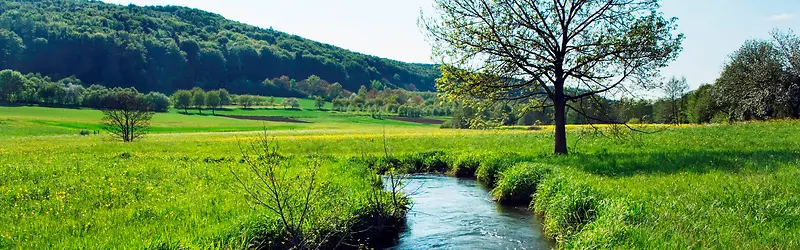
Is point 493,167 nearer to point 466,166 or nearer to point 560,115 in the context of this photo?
point 466,166

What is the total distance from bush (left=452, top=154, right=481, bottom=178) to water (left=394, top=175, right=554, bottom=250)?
4856mm

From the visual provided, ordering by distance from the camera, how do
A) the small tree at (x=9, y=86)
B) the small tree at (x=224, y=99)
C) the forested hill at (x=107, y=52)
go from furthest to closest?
the forested hill at (x=107, y=52)
the small tree at (x=224, y=99)
the small tree at (x=9, y=86)

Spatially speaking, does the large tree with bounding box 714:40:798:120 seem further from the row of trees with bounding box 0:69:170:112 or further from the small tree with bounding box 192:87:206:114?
the small tree with bounding box 192:87:206:114

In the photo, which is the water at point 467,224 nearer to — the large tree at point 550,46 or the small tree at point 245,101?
the large tree at point 550,46

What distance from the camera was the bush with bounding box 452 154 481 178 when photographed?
22.3 m

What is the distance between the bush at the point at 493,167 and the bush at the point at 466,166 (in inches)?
40.1

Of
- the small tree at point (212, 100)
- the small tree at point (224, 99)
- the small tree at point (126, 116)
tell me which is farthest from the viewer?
the small tree at point (224, 99)

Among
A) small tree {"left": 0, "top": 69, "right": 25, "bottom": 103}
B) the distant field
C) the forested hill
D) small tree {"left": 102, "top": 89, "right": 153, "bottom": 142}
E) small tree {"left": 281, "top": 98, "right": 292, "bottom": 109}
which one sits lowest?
the distant field

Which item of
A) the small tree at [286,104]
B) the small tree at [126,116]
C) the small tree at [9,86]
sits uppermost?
the small tree at [9,86]

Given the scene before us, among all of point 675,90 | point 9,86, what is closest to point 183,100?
point 9,86

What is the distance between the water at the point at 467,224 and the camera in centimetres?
1077

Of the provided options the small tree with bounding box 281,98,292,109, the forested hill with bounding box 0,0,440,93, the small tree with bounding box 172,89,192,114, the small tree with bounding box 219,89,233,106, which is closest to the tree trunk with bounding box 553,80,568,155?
Result: the small tree with bounding box 172,89,192,114

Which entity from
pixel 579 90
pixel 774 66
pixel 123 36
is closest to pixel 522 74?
pixel 579 90

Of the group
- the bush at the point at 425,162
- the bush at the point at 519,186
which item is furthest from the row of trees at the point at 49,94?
the bush at the point at 519,186
